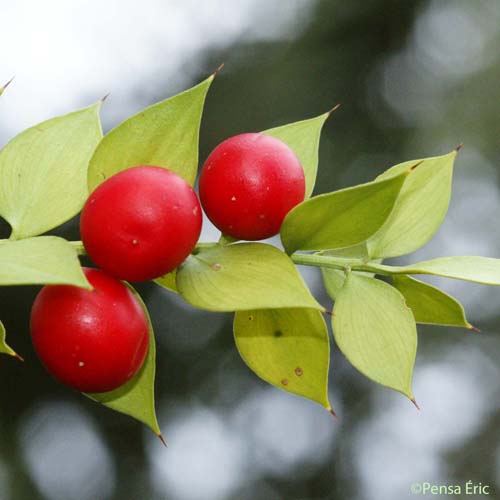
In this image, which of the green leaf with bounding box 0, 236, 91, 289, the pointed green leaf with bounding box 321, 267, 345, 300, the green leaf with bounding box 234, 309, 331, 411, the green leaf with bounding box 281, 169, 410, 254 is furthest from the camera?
the pointed green leaf with bounding box 321, 267, 345, 300

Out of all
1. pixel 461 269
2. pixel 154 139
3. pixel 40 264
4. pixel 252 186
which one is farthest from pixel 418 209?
pixel 40 264

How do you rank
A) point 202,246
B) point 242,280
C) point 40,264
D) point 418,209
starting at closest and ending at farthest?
point 40,264 < point 242,280 < point 202,246 < point 418,209

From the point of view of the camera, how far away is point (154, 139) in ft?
2.74

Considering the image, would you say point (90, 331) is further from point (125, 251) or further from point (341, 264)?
point (341, 264)

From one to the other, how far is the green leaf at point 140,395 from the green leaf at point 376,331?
199mm

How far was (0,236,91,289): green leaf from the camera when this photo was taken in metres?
0.63

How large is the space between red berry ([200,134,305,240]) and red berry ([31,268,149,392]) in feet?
0.43

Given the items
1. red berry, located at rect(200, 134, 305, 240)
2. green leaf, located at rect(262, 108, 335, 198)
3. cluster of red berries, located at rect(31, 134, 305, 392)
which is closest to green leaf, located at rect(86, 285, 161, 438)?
cluster of red berries, located at rect(31, 134, 305, 392)

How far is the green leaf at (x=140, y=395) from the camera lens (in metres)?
0.90

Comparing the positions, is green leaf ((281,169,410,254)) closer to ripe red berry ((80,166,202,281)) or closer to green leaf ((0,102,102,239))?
ripe red berry ((80,166,202,281))

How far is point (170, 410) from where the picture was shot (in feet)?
16.4

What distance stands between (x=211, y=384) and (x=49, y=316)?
4429mm

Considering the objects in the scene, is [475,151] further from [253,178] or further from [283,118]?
[253,178]

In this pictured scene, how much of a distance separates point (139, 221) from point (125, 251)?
1.2 inches
